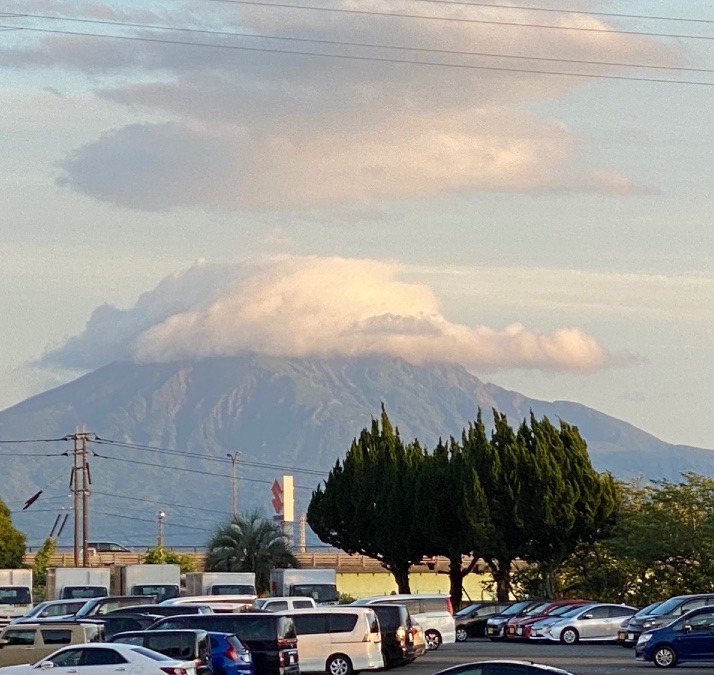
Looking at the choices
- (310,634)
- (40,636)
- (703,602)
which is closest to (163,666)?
(40,636)

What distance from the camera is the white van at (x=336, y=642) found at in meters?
36.8

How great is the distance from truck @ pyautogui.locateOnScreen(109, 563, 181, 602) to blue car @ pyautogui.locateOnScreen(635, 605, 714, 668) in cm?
2550

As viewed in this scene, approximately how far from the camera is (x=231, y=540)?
81.3 m

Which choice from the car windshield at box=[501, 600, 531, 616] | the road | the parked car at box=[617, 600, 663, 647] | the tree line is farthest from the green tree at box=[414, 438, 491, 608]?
the parked car at box=[617, 600, 663, 647]

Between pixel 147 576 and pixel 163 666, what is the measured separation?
111ft

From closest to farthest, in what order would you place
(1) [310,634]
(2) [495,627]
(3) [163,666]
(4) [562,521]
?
1. (3) [163,666]
2. (1) [310,634]
3. (2) [495,627]
4. (4) [562,521]

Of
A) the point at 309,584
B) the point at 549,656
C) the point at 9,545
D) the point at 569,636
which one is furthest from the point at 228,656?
the point at 9,545

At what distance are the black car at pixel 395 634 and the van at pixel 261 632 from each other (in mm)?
6040

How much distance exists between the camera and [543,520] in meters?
66.1

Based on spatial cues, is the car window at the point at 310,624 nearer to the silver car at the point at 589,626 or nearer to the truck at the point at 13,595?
the silver car at the point at 589,626

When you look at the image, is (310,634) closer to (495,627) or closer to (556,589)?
(495,627)

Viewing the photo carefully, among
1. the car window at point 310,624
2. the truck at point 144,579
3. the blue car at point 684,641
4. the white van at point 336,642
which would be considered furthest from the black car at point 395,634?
the truck at point 144,579

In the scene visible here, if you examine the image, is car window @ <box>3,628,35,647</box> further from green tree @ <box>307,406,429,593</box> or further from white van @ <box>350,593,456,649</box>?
green tree @ <box>307,406,429,593</box>

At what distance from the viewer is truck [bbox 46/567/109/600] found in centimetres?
5919
